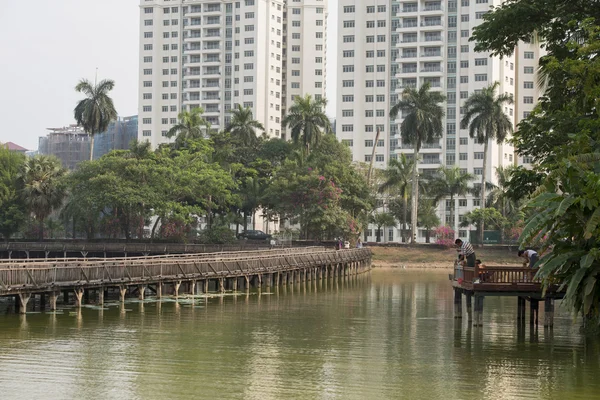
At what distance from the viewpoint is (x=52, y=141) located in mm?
191125

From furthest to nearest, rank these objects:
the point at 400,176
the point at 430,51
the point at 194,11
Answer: the point at 194,11
the point at 430,51
the point at 400,176

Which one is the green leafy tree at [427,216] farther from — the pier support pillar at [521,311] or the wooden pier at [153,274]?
the pier support pillar at [521,311]

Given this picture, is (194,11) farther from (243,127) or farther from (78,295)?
(78,295)

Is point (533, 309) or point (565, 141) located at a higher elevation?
point (565, 141)

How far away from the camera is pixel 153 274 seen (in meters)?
46.7

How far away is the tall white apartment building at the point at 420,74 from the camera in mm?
144875

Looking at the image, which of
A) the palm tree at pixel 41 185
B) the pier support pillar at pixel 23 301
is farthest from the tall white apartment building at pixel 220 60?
the pier support pillar at pixel 23 301

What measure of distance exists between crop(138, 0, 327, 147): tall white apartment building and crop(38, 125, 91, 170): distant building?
679 inches

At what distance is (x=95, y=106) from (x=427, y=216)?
1793 inches

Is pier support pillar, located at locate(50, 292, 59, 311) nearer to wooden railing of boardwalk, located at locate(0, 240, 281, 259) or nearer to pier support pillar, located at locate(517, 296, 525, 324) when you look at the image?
pier support pillar, located at locate(517, 296, 525, 324)

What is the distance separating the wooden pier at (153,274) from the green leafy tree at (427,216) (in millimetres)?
51952

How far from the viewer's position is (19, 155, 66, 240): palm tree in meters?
95.8

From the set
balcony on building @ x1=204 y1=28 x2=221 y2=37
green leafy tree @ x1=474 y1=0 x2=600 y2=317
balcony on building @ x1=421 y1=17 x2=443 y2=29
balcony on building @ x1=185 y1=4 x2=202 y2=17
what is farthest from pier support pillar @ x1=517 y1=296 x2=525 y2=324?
balcony on building @ x1=185 y1=4 x2=202 y2=17

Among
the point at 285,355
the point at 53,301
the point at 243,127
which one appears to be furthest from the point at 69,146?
the point at 285,355
